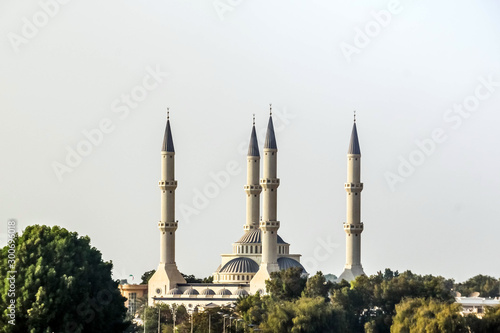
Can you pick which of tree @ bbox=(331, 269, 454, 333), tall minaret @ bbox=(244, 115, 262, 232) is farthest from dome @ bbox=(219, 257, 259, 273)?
tree @ bbox=(331, 269, 454, 333)

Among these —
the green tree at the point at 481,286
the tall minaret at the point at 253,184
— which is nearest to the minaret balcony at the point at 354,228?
the tall minaret at the point at 253,184

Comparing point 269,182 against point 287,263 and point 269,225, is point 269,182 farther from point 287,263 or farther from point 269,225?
point 287,263

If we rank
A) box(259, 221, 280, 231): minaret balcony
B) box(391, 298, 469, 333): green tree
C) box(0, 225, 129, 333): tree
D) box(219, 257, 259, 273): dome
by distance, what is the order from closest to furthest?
1. box(0, 225, 129, 333): tree
2. box(391, 298, 469, 333): green tree
3. box(259, 221, 280, 231): minaret balcony
4. box(219, 257, 259, 273): dome

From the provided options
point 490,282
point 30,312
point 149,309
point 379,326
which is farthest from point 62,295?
point 490,282

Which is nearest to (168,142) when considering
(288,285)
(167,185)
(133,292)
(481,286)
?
(167,185)

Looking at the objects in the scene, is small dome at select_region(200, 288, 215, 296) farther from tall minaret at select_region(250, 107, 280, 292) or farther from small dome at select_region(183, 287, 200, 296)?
tall minaret at select_region(250, 107, 280, 292)

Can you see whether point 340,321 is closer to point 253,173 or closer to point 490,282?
point 253,173
